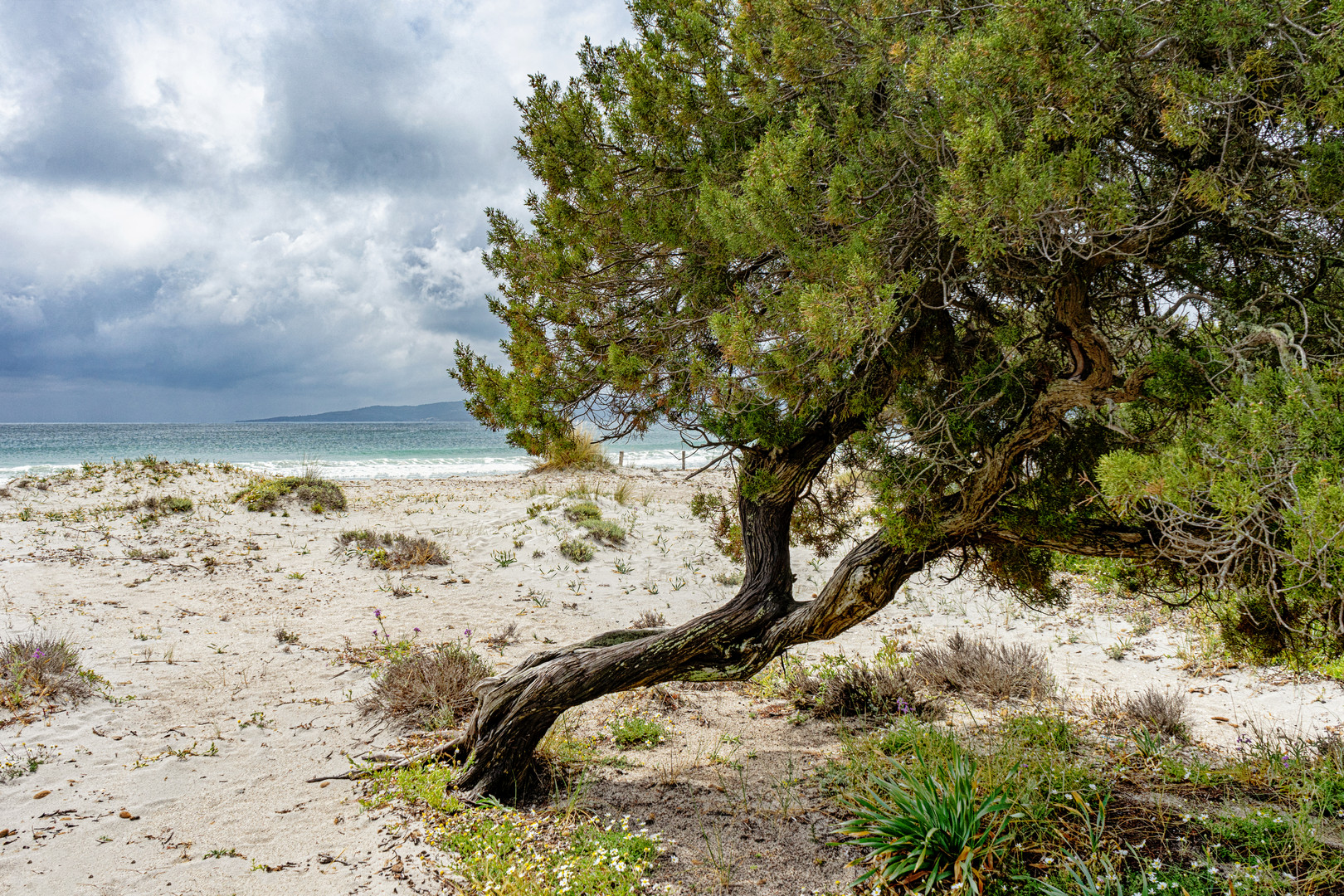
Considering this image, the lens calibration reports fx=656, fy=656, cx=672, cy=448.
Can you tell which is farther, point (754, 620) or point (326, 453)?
point (326, 453)

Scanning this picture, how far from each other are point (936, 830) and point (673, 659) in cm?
176

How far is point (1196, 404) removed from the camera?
287 centimetres

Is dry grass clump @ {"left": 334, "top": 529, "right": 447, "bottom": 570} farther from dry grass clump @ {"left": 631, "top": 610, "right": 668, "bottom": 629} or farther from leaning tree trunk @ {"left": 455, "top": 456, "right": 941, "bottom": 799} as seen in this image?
leaning tree trunk @ {"left": 455, "top": 456, "right": 941, "bottom": 799}

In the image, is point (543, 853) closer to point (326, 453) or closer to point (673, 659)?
point (673, 659)

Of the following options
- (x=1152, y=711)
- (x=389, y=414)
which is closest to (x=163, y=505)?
(x=1152, y=711)

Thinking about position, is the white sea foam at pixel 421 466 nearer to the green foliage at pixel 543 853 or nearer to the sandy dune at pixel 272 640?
the sandy dune at pixel 272 640

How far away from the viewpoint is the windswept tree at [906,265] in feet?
7.27

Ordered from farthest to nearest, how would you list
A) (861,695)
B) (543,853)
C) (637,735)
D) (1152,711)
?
(861,695)
(637,735)
(1152,711)
(543,853)

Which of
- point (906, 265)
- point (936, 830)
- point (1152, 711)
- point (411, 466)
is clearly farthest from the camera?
point (411, 466)

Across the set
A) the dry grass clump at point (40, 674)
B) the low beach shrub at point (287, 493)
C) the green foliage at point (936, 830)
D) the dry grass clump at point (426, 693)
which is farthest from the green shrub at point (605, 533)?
Result: the green foliage at point (936, 830)

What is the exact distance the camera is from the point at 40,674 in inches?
220

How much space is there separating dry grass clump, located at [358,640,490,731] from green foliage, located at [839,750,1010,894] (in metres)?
3.55

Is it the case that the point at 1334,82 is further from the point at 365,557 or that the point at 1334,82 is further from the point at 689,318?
the point at 365,557

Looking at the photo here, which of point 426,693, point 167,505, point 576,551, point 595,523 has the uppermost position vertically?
point 167,505
